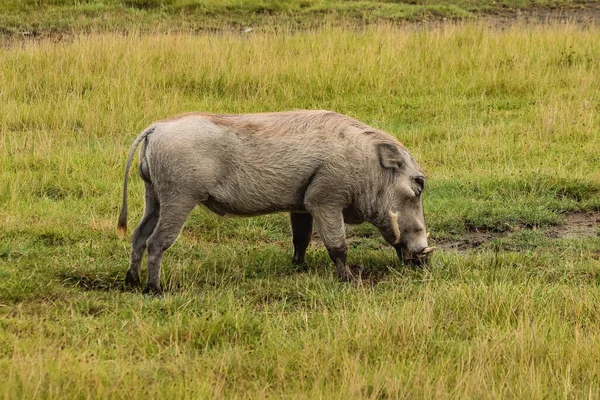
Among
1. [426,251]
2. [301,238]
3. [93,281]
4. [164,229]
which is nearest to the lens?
[164,229]

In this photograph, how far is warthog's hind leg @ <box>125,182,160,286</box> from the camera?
5.65 meters

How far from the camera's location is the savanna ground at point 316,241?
4.14m

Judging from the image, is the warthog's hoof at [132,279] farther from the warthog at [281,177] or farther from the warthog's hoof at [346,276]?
the warthog's hoof at [346,276]

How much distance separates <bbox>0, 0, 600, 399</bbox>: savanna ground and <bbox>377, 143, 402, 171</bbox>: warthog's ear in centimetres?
65

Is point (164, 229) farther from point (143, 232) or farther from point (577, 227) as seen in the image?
point (577, 227)

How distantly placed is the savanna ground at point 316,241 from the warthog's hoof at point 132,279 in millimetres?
67

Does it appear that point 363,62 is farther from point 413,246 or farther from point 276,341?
point 276,341

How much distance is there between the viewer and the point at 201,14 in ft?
49.6

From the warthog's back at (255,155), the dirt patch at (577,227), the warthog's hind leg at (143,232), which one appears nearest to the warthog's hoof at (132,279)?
the warthog's hind leg at (143,232)

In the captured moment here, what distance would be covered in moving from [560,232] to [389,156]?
170cm

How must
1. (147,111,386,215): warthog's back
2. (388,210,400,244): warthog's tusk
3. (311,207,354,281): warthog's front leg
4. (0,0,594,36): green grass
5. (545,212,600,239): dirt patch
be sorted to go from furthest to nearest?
(0,0,594,36): green grass < (545,212,600,239): dirt patch < (388,210,400,244): warthog's tusk < (311,207,354,281): warthog's front leg < (147,111,386,215): warthog's back

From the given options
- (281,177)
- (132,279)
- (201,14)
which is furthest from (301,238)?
(201,14)

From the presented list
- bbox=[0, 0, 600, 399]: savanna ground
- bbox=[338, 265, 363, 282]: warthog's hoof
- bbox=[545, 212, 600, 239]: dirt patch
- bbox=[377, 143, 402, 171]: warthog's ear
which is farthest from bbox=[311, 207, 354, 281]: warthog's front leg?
bbox=[545, 212, 600, 239]: dirt patch

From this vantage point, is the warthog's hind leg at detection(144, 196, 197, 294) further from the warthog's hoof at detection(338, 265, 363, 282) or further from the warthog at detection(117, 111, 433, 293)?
the warthog's hoof at detection(338, 265, 363, 282)
